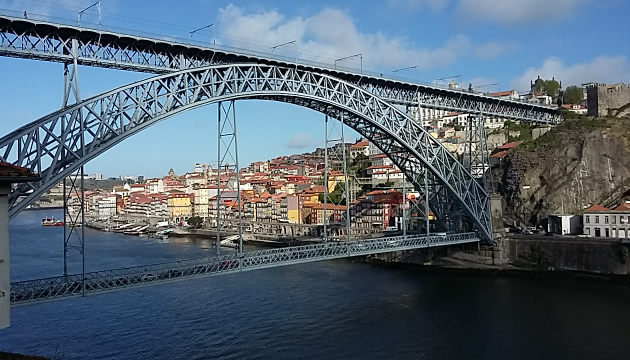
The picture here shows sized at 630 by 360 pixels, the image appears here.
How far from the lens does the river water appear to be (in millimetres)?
13609

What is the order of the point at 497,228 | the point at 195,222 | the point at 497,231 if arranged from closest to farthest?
the point at 497,231 → the point at 497,228 → the point at 195,222

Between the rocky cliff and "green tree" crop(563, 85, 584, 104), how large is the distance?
62.7ft

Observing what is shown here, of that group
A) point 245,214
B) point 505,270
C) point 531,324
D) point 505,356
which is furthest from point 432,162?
point 245,214

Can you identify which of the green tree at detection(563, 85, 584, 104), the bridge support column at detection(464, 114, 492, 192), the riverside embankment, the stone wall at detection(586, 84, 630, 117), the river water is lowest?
the river water

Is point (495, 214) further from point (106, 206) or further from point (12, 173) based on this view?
point (106, 206)

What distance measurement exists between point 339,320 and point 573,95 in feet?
135

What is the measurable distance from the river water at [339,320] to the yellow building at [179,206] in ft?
112

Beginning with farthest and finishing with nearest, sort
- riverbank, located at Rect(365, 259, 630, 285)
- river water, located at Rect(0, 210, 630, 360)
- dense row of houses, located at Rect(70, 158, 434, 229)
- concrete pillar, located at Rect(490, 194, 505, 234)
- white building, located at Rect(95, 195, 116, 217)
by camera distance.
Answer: white building, located at Rect(95, 195, 116, 217)
dense row of houses, located at Rect(70, 158, 434, 229)
concrete pillar, located at Rect(490, 194, 505, 234)
riverbank, located at Rect(365, 259, 630, 285)
river water, located at Rect(0, 210, 630, 360)

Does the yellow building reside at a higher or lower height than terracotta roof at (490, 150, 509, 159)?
lower

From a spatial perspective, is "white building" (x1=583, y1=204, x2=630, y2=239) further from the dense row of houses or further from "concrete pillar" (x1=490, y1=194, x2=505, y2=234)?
the dense row of houses

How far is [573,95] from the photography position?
160 feet

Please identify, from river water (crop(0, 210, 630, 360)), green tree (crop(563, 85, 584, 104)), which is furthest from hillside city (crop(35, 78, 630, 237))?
river water (crop(0, 210, 630, 360))

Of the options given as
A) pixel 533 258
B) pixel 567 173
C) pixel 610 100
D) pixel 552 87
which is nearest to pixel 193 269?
pixel 533 258

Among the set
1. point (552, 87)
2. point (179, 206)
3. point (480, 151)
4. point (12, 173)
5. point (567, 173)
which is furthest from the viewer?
point (552, 87)
